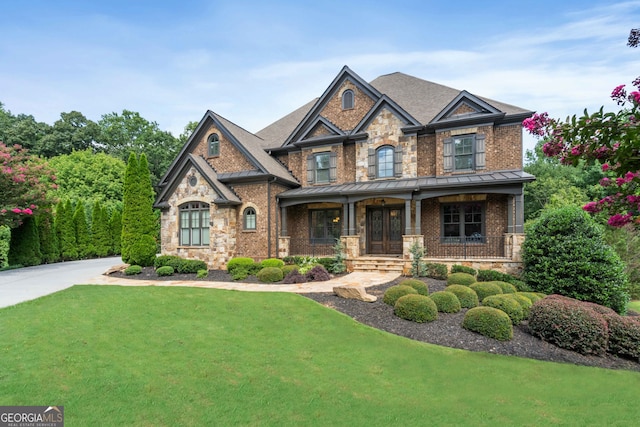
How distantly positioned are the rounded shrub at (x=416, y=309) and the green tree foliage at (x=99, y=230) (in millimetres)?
23045

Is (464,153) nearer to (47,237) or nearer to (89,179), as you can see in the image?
(47,237)

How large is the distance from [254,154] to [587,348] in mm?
14191

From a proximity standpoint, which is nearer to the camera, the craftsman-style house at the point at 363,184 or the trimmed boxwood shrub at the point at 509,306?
the trimmed boxwood shrub at the point at 509,306

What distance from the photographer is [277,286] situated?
35.5ft

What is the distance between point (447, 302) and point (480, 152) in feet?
28.1

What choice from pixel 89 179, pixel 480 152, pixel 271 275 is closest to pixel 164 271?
pixel 271 275

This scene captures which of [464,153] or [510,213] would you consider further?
[464,153]

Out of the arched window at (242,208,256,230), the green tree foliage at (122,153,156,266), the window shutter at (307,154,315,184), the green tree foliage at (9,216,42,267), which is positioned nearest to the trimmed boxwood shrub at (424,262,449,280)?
the window shutter at (307,154,315,184)

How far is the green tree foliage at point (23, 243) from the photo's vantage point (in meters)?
16.5

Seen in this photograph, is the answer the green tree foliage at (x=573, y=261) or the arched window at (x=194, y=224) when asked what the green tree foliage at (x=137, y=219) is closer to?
the arched window at (x=194, y=224)

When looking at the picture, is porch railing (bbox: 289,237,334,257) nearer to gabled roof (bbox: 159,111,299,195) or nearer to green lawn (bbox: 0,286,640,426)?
gabled roof (bbox: 159,111,299,195)

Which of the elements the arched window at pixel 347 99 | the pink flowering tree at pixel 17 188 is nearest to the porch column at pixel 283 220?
the arched window at pixel 347 99

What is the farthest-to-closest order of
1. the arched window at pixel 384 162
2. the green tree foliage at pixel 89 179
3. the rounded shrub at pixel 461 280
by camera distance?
the green tree foliage at pixel 89 179
the arched window at pixel 384 162
the rounded shrub at pixel 461 280

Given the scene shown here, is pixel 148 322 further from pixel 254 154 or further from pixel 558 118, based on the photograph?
pixel 254 154
